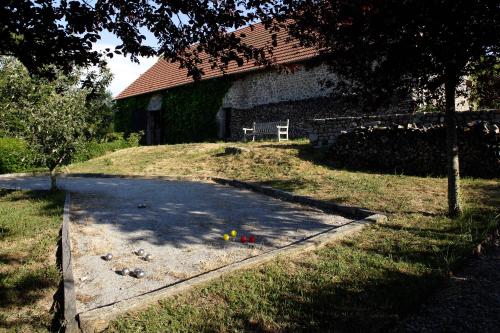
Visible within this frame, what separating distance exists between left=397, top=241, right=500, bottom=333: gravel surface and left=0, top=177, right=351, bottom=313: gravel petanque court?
192cm

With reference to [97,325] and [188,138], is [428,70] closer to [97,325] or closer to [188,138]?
[97,325]

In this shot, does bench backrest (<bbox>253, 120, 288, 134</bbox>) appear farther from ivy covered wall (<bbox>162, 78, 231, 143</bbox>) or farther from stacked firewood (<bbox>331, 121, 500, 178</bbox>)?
stacked firewood (<bbox>331, 121, 500, 178</bbox>)

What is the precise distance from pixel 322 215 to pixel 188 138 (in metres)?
15.9

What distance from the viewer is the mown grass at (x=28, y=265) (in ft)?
10.1

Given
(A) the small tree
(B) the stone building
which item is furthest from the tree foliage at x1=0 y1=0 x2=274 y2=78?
(B) the stone building

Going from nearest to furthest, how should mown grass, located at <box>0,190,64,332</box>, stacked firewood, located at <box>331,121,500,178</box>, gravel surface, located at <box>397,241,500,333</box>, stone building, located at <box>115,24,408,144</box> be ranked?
1. gravel surface, located at <box>397,241,500,333</box>
2. mown grass, located at <box>0,190,64,332</box>
3. stacked firewood, located at <box>331,121,500,178</box>
4. stone building, located at <box>115,24,408,144</box>

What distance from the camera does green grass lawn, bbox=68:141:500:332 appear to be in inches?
110

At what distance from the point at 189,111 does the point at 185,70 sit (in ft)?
12.4

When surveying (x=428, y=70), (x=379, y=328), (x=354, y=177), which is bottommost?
(x=379, y=328)

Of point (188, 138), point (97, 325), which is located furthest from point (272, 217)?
point (188, 138)

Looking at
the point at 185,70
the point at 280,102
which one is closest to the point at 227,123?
the point at 280,102

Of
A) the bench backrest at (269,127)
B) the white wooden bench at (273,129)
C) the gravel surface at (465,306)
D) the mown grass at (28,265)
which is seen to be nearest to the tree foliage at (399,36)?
the gravel surface at (465,306)

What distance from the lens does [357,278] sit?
3.52m

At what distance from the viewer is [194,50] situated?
448 cm
